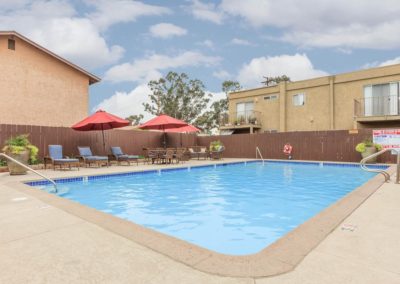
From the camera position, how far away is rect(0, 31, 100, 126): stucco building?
15180mm

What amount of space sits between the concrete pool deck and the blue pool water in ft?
4.29

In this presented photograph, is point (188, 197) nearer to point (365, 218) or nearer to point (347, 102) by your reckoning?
point (365, 218)

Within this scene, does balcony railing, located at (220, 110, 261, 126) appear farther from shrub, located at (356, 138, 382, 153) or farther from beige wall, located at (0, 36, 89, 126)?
beige wall, located at (0, 36, 89, 126)

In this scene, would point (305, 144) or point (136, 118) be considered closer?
point (305, 144)

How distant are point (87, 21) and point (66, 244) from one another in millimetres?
16744

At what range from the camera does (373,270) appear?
2.45 metres

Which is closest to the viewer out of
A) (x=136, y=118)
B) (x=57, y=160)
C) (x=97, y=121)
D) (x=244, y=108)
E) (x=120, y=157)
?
(x=57, y=160)

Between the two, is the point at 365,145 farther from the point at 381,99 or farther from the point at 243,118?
the point at 243,118

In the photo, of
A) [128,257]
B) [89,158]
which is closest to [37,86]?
[89,158]

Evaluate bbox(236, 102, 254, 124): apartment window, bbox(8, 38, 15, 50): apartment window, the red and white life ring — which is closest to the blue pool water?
the red and white life ring

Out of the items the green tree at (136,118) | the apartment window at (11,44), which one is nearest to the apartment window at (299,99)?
the apartment window at (11,44)

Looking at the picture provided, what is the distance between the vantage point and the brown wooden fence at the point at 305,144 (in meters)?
16.7

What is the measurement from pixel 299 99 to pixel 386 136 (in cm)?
867

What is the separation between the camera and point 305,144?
18531 millimetres
